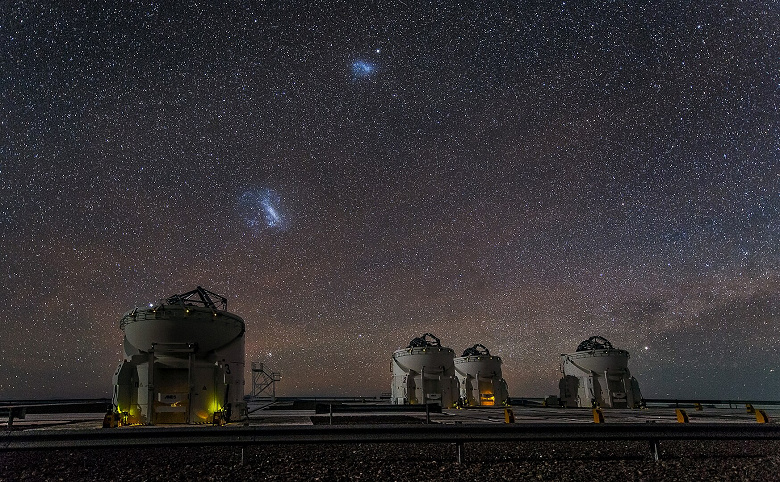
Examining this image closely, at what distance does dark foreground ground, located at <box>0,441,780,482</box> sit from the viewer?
319 inches

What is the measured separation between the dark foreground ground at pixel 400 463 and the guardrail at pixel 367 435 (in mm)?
455

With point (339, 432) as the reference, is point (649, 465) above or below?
below

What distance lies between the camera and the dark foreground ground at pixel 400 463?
809 cm

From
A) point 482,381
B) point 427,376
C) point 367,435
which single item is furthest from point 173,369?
point 482,381

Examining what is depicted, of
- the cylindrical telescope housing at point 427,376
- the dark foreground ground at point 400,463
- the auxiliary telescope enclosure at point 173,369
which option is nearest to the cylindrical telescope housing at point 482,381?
the cylindrical telescope housing at point 427,376

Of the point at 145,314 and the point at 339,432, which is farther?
the point at 145,314

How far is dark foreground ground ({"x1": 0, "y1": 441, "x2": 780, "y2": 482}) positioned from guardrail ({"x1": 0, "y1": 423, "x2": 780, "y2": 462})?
0.46m

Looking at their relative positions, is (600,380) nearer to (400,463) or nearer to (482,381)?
(482,381)

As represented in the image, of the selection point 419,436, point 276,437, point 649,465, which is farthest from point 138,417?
point 649,465

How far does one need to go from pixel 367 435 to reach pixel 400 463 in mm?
822

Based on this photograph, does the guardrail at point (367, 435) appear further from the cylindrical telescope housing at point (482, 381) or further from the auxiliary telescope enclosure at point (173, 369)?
the cylindrical telescope housing at point (482, 381)

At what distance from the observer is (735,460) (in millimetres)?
9781

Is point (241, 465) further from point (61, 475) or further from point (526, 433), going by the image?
point (526, 433)

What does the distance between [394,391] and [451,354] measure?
607 centimetres
